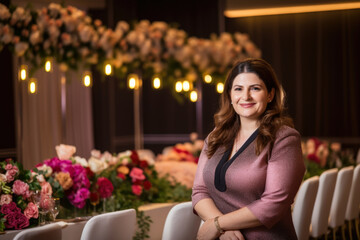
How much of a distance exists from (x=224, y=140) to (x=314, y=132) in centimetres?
847

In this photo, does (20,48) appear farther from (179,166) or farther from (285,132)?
(285,132)

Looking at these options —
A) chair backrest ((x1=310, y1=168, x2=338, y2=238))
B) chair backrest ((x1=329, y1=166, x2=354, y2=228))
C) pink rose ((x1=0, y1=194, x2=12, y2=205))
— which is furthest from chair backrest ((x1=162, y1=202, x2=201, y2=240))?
chair backrest ((x1=329, y1=166, x2=354, y2=228))

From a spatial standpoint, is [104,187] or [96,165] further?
[96,165]

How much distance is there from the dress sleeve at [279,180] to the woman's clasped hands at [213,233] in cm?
14

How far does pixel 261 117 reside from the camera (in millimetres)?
2732

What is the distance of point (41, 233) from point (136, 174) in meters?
2.04

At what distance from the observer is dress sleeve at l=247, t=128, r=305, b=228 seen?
2.55 m

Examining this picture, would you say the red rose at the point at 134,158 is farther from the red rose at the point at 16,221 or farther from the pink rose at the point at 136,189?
the red rose at the point at 16,221

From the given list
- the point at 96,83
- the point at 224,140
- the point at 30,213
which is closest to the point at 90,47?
the point at 96,83

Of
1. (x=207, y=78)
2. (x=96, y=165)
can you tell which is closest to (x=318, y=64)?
(x=207, y=78)

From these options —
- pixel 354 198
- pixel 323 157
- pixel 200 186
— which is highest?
pixel 200 186

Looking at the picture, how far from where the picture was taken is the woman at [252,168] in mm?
2574

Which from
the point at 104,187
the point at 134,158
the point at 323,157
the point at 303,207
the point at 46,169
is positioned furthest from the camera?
the point at 323,157

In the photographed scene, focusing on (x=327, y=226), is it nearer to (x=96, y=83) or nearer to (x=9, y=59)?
(x=9, y=59)
